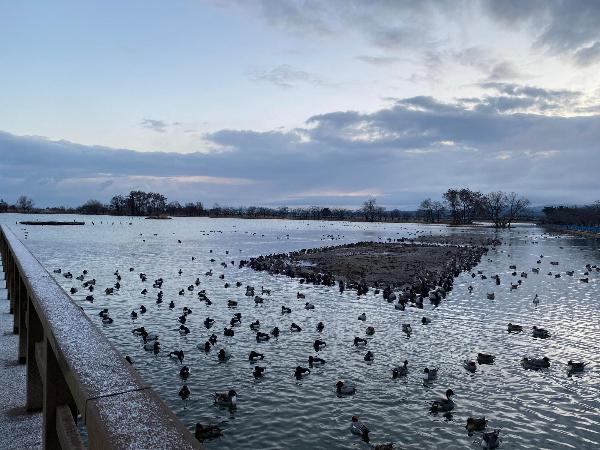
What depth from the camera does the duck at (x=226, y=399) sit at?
1237 cm

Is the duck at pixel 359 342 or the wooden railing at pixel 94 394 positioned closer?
the wooden railing at pixel 94 394

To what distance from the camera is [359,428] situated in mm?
11109

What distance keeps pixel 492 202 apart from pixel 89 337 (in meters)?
211

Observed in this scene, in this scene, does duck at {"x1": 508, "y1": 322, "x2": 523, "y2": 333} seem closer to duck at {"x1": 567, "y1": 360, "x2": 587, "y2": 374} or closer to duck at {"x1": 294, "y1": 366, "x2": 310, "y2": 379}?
duck at {"x1": 567, "y1": 360, "x2": 587, "y2": 374}

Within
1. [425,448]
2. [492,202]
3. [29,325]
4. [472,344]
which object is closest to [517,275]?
[472,344]

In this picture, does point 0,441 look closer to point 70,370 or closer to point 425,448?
point 70,370

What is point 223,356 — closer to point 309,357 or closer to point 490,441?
point 309,357

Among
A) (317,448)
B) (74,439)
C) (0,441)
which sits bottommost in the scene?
(317,448)

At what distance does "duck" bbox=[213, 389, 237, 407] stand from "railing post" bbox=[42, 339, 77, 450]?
8675mm

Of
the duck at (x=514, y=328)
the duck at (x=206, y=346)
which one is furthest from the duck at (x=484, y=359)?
the duck at (x=206, y=346)

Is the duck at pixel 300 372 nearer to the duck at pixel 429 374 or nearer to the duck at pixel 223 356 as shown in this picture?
the duck at pixel 223 356

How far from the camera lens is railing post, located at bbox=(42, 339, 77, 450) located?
399cm

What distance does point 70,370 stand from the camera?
2.96 m

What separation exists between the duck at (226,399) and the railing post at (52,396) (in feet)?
28.5
